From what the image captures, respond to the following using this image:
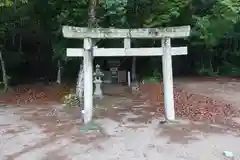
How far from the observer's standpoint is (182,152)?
659cm

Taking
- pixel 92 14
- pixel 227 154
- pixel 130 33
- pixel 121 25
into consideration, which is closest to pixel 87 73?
pixel 130 33

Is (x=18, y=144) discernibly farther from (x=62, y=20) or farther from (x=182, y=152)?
(x=62, y=20)

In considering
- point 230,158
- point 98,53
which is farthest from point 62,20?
point 230,158

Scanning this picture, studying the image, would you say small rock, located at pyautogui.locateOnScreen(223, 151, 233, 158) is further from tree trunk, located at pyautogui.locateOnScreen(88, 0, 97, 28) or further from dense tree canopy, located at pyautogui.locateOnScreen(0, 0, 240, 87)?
dense tree canopy, located at pyautogui.locateOnScreen(0, 0, 240, 87)

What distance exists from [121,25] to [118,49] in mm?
6722

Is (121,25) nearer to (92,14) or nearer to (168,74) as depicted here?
(92,14)

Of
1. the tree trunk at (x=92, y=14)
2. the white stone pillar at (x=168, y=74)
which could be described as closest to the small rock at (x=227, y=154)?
the white stone pillar at (x=168, y=74)

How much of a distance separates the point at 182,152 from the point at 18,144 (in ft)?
11.7

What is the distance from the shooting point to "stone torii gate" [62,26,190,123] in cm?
813

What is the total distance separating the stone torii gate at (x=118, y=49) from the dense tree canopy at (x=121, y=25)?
13.1 ft

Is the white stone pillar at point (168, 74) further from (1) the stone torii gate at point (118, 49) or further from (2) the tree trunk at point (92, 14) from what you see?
(2) the tree trunk at point (92, 14)

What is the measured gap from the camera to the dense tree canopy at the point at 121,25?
1389 cm

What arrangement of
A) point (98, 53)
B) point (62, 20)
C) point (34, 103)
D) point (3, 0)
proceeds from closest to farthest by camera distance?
point (98, 53)
point (3, 0)
point (34, 103)
point (62, 20)

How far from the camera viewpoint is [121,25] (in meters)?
14.7
